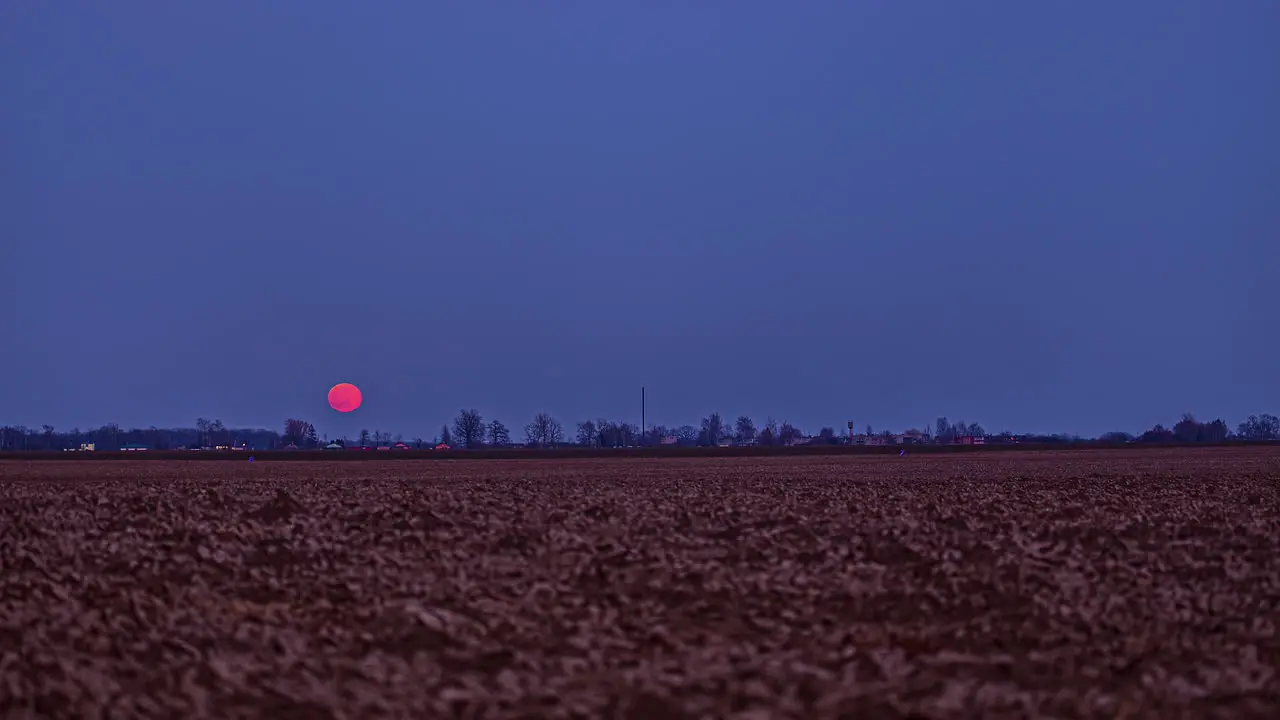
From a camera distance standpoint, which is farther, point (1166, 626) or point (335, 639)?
point (1166, 626)

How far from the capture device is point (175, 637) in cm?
1045

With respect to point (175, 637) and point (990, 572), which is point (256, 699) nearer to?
point (175, 637)

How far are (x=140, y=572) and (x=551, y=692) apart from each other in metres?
7.01

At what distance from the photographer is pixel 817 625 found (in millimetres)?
10828

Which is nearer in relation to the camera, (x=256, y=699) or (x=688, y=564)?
(x=256, y=699)

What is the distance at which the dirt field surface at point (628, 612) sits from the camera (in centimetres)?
861

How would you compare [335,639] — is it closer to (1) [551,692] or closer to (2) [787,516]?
(1) [551,692]

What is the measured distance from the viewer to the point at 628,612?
11344mm

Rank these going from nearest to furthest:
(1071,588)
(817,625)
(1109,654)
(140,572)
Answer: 1. (1109,654)
2. (817,625)
3. (1071,588)
4. (140,572)

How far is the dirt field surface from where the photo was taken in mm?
8609

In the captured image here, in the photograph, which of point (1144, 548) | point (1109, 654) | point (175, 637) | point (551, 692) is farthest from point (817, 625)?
point (1144, 548)

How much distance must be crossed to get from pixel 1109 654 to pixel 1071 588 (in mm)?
2325

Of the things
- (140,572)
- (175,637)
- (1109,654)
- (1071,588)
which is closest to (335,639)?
(175,637)

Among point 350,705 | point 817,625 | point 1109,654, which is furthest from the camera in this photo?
point 817,625
